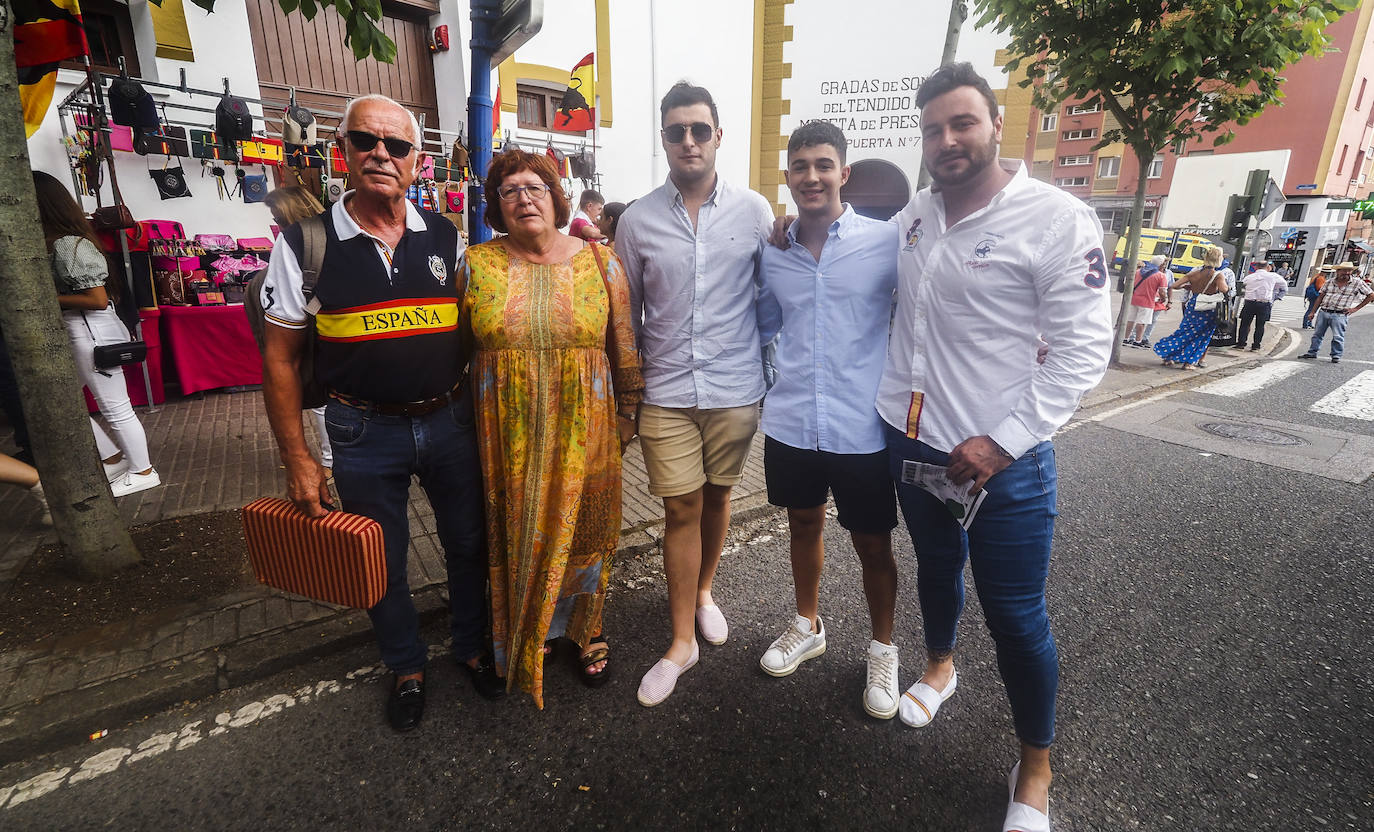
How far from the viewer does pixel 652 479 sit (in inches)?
96.7

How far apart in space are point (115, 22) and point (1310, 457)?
40.8 feet

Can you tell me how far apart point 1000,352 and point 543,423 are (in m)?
1.43

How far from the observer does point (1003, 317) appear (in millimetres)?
1737

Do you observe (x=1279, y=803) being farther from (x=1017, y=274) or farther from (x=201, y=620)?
(x=201, y=620)

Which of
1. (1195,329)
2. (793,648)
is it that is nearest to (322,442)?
(793,648)

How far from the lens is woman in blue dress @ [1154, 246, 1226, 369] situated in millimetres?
9391

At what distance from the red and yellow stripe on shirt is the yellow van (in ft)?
81.2

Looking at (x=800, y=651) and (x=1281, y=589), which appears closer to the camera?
(x=800, y=651)

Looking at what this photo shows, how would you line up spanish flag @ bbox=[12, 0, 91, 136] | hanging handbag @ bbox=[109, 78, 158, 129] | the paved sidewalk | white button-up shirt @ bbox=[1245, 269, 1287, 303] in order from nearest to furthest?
the paved sidewalk, spanish flag @ bbox=[12, 0, 91, 136], hanging handbag @ bbox=[109, 78, 158, 129], white button-up shirt @ bbox=[1245, 269, 1287, 303]

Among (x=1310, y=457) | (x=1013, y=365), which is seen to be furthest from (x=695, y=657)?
(x=1310, y=457)

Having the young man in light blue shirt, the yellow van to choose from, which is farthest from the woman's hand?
the yellow van

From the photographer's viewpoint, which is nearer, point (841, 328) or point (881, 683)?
point (841, 328)

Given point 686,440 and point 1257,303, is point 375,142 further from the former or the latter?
point 1257,303

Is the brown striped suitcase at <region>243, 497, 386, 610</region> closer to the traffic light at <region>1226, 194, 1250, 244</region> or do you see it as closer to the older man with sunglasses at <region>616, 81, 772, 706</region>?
the older man with sunglasses at <region>616, 81, 772, 706</region>
